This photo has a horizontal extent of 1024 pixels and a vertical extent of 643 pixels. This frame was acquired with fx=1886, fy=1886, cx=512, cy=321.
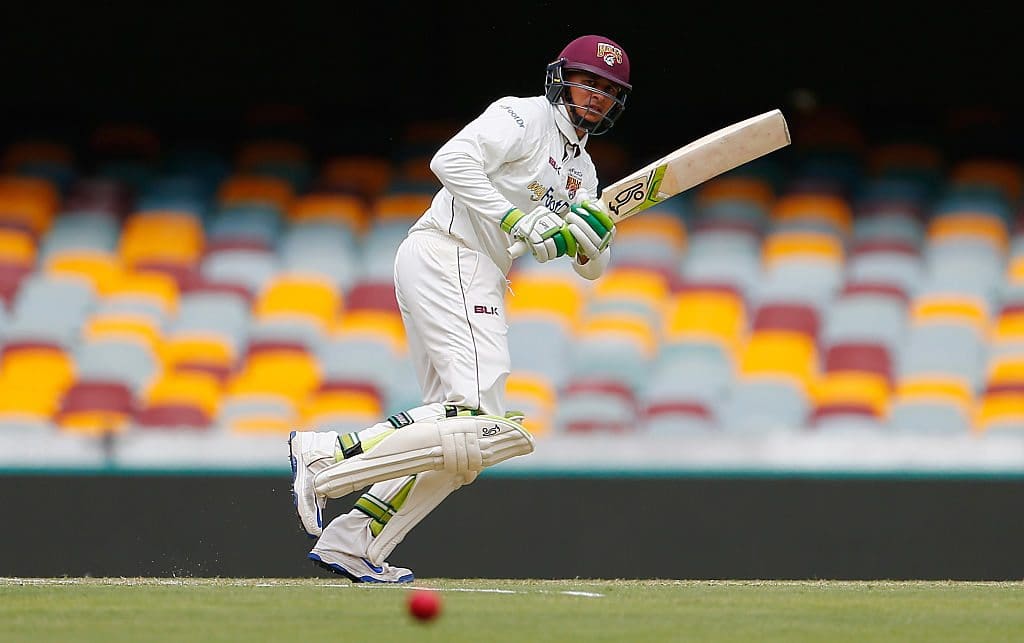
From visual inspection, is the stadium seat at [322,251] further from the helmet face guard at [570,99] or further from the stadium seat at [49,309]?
the helmet face guard at [570,99]

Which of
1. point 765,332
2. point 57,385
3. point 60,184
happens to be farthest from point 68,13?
point 765,332

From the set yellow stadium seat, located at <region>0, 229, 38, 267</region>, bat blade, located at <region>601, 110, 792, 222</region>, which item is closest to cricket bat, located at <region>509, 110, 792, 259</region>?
bat blade, located at <region>601, 110, 792, 222</region>

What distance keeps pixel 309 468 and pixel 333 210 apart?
167 inches

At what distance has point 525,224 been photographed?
4961mm

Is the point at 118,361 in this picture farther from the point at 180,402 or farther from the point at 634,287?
the point at 634,287

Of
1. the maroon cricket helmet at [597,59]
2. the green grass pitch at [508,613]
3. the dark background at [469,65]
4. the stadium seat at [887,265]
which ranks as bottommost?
the green grass pitch at [508,613]

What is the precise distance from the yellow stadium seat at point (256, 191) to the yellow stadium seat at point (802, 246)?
2.37 meters

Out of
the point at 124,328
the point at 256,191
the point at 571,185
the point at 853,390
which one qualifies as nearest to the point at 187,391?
the point at 124,328

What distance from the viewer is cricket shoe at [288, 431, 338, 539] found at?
5.04 m

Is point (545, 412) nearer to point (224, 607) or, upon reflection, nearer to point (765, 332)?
point (765, 332)

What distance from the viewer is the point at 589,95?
5.29 m

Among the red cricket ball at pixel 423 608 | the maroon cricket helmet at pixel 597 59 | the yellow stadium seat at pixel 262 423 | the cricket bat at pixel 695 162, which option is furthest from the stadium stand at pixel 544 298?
the red cricket ball at pixel 423 608

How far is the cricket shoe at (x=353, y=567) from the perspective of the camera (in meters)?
5.15

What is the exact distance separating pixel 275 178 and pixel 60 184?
1.06 meters
